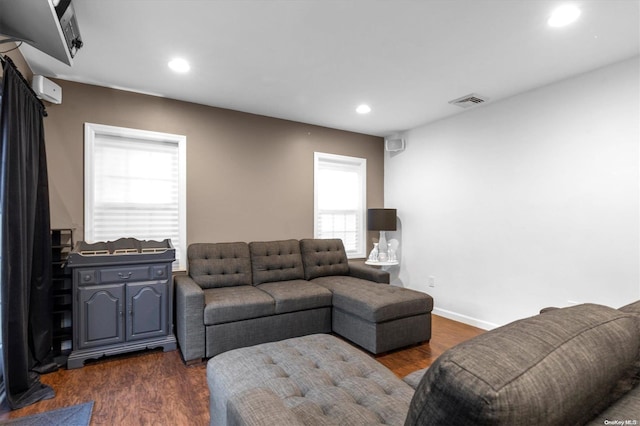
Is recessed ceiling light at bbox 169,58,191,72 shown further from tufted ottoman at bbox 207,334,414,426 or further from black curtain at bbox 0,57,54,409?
tufted ottoman at bbox 207,334,414,426

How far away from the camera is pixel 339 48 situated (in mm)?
2406

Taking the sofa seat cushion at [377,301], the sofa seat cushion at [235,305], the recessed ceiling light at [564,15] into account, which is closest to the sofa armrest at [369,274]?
the sofa seat cushion at [377,301]

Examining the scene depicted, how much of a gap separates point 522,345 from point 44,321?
3.27 meters

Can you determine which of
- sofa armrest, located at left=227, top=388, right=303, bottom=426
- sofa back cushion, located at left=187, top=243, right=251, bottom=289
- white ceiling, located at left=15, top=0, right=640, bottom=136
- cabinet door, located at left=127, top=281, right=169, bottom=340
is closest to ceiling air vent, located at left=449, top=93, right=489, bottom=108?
white ceiling, located at left=15, top=0, right=640, bottom=136

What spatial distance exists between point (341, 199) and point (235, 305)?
7.85 feet

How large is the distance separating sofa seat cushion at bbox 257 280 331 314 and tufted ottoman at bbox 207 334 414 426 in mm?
1042

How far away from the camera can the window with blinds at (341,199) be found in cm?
443

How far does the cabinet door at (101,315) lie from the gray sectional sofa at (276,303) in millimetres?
466

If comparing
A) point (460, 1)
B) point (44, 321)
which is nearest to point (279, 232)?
point (44, 321)

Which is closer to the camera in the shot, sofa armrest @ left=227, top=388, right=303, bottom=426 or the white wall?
sofa armrest @ left=227, top=388, right=303, bottom=426

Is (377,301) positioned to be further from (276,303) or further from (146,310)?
(146,310)

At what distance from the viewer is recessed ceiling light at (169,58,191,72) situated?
2581 millimetres

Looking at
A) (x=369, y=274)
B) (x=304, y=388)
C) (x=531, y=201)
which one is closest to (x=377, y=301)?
(x=369, y=274)

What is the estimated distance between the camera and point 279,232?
13.3 ft
